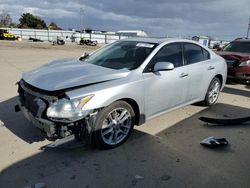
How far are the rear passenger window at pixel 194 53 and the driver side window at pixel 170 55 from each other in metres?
0.21

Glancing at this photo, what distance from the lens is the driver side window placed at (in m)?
4.52

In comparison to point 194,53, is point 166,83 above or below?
below

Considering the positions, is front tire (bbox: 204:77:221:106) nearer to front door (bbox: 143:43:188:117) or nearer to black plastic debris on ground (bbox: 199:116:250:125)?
black plastic debris on ground (bbox: 199:116:250:125)

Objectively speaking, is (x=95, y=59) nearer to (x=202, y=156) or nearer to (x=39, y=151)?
(x=39, y=151)

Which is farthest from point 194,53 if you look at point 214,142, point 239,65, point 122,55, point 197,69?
point 239,65

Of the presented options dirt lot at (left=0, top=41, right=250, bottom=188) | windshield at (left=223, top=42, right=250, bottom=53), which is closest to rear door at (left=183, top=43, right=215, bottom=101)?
dirt lot at (left=0, top=41, right=250, bottom=188)

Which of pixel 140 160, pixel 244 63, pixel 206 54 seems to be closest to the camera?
pixel 140 160

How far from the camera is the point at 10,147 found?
384 centimetres

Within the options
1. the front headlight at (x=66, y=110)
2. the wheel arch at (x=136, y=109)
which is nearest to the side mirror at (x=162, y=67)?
the wheel arch at (x=136, y=109)

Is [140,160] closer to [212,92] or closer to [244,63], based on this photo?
[212,92]

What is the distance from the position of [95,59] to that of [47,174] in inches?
94.6

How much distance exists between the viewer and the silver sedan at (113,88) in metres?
3.42

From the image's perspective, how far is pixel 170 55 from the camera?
4773 millimetres

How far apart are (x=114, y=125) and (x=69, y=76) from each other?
3.22 ft
